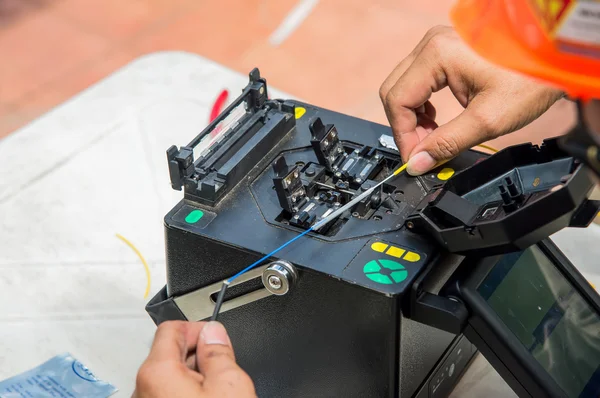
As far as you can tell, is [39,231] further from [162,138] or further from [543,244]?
[543,244]

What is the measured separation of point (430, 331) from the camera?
49.9 inches

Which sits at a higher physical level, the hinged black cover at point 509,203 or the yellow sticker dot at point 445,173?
the hinged black cover at point 509,203

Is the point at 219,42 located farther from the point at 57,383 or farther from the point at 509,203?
the point at 509,203

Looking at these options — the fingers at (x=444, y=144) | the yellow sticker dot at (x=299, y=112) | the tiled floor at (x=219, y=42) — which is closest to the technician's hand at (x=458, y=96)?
the fingers at (x=444, y=144)

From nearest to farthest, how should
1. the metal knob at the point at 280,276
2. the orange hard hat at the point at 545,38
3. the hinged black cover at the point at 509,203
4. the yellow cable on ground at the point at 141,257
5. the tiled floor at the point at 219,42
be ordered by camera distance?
the orange hard hat at the point at 545,38
the hinged black cover at the point at 509,203
the metal knob at the point at 280,276
the yellow cable on ground at the point at 141,257
the tiled floor at the point at 219,42

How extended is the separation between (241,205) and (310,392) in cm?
30

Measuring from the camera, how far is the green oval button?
124cm

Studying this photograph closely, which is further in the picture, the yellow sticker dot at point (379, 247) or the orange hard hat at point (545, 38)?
the yellow sticker dot at point (379, 247)

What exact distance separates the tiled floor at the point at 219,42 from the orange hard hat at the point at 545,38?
1928mm

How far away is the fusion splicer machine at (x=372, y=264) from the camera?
112 centimetres

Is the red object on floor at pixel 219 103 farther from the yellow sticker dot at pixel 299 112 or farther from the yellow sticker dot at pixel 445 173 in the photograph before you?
the yellow sticker dot at pixel 445 173

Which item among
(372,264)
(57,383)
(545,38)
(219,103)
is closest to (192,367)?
(372,264)

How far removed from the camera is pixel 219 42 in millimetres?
3180

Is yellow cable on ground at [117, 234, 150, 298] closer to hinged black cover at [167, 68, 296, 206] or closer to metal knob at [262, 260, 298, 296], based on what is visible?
hinged black cover at [167, 68, 296, 206]
